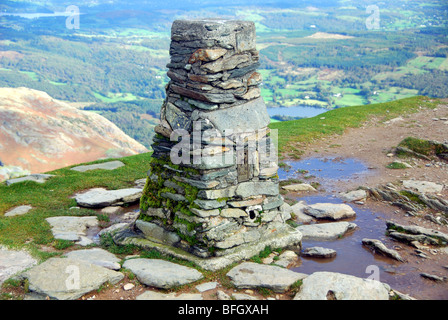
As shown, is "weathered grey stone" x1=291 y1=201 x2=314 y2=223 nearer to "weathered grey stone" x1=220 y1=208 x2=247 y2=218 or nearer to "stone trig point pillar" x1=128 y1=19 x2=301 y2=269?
"stone trig point pillar" x1=128 y1=19 x2=301 y2=269

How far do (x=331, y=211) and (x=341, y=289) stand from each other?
20.4ft

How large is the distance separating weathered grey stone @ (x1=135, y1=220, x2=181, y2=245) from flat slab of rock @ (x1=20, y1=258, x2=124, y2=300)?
6.60ft

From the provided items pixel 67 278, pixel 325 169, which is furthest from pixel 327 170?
pixel 67 278

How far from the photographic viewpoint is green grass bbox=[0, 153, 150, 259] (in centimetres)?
1285

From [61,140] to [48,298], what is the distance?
48.2 metres

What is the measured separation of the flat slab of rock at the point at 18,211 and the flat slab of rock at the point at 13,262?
12.4 ft

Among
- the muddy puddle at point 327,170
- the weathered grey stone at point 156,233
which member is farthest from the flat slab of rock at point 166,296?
the muddy puddle at point 327,170

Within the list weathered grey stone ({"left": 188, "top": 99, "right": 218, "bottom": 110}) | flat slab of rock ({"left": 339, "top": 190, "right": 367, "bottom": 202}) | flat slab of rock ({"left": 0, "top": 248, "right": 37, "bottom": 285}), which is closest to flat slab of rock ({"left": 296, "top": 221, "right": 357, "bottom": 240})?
flat slab of rock ({"left": 339, "top": 190, "right": 367, "bottom": 202})

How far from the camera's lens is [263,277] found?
33.1ft

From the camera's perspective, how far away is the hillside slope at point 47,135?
1923 inches

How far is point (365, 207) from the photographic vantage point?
1606cm

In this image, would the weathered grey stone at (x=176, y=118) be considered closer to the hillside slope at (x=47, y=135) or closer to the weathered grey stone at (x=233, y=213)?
the weathered grey stone at (x=233, y=213)
